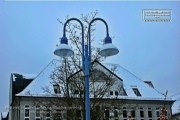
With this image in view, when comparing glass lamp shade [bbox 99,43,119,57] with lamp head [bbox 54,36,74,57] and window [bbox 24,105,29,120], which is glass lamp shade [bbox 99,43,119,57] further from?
window [bbox 24,105,29,120]

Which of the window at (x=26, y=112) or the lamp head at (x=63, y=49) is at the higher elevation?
the lamp head at (x=63, y=49)

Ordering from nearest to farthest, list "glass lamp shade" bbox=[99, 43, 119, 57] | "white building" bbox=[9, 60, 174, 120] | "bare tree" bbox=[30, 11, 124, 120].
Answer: "glass lamp shade" bbox=[99, 43, 119, 57] < "bare tree" bbox=[30, 11, 124, 120] < "white building" bbox=[9, 60, 174, 120]

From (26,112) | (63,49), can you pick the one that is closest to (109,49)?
(63,49)

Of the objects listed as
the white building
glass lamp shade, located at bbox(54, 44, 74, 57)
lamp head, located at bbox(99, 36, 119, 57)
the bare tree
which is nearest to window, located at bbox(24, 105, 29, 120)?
the white building

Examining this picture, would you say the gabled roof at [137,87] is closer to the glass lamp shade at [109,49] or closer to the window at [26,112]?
the window at [26,112]

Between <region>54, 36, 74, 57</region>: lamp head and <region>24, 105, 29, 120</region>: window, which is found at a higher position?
<region>54, 36, 74, 57</region>: lamp head

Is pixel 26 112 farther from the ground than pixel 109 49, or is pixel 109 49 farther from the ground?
pixel 109 49

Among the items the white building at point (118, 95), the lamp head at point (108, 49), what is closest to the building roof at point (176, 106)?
the white building at point (118, 95)

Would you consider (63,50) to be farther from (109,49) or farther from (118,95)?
(118,95)

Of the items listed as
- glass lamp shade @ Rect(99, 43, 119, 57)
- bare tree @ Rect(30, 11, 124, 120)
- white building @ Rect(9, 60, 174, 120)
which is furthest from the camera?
white building @ Rect(9, 60, 174, 120)

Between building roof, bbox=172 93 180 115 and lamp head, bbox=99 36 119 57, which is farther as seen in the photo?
building roof, bbox=172 93 180 115

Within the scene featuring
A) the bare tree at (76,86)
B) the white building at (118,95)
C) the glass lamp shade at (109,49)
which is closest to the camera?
the glass lamp shade at (109,49)

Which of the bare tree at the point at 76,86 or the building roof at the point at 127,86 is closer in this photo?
the bare tree at the point at 76,86

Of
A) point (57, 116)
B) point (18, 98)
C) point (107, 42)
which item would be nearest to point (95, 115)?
point (57, 116)
